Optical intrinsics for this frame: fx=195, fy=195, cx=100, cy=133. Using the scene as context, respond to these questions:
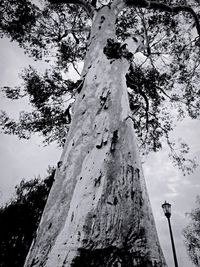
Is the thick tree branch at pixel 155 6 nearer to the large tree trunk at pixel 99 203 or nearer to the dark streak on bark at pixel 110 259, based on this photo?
the large tree trunk at pixel 99 203

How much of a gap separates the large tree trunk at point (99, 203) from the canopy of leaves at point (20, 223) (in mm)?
3981

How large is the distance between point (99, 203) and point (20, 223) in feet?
20.3

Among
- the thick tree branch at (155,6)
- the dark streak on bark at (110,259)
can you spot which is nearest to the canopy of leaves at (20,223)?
the dark streak on bark at (110,259)

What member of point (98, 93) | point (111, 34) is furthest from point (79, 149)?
point (111, 34)

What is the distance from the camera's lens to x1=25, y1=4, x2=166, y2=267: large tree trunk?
82cm

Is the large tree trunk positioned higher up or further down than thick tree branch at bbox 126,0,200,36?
further down

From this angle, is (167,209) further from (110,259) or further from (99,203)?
(110,259)

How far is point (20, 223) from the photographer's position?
6.09 meters

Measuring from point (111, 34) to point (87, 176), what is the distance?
94.5 inches

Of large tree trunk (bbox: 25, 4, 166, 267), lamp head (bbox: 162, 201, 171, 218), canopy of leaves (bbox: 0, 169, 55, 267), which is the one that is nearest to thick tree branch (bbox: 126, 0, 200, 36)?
large tree trunk (bbox: 25, 4, 166, 267)

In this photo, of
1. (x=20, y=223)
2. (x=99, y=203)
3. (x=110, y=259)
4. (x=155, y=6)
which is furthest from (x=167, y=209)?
(x=110, y=259)

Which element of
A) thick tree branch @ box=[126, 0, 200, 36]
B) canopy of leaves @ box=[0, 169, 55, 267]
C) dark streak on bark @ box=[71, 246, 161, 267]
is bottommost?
dark streak on bark @ box=[71, 246, 161, 267]

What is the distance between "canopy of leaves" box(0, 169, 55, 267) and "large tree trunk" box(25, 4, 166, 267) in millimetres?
3981

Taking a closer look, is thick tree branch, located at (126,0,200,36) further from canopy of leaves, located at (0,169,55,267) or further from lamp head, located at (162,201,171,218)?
lamp head, located at (162,201,171,218)
